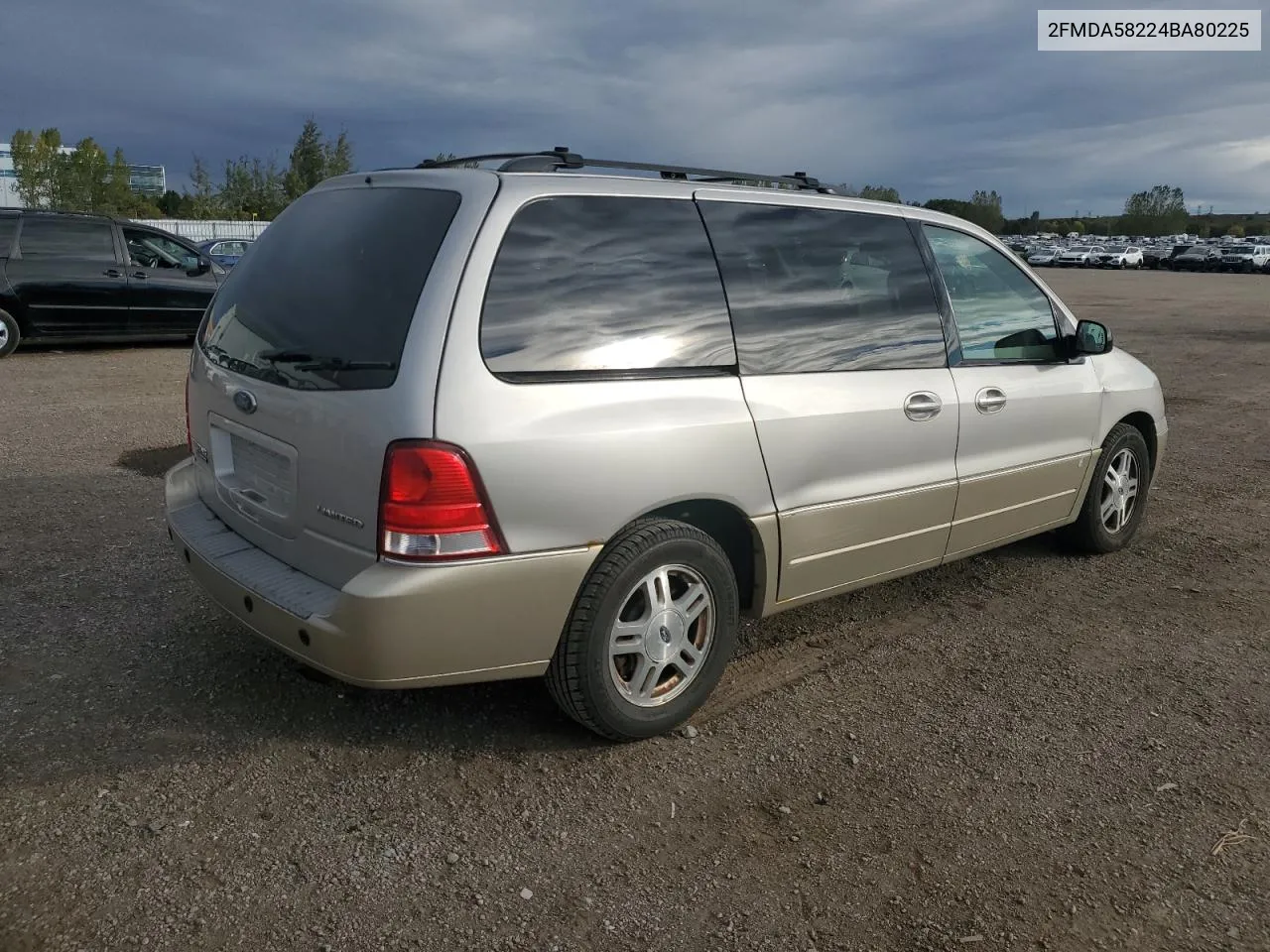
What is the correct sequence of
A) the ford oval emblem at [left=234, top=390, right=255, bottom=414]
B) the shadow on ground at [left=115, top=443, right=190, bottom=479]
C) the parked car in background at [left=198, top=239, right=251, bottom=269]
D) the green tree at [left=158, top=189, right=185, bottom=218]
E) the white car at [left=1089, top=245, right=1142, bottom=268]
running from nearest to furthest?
the ford oval emblem at [left=234, top=390, right=255, bottom=414], the shadow on ground at [left=115, top=443, right=190, bottom=479], the parked car in background at [left=198, top=239, right=251, bottom=269], the white car at [left=1089, top=245, right=1142, bottom=268], the green tree at [left=158, top=189, right=185, bottom=218]

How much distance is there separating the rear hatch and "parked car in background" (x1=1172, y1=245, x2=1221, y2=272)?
6697cm

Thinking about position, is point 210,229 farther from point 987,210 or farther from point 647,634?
point 987,210

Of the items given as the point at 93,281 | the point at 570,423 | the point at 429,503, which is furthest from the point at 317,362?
the point at 93,281

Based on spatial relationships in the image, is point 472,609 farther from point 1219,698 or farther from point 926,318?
point 1219,698

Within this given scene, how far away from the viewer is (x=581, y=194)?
3.30m

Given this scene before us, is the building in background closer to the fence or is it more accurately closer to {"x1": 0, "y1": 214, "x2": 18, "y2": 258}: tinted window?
the fence

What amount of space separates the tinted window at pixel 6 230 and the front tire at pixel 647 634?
11558mm

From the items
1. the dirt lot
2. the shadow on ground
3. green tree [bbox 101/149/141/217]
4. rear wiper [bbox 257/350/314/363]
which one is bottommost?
the dirt lot

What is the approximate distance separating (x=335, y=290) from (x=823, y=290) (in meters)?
1.80

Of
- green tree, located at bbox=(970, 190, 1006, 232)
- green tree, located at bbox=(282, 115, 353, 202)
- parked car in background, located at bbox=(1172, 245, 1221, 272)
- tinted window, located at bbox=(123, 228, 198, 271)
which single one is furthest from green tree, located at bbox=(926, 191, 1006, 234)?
tinted window, located at bbox=(123, 228, 198, 271)

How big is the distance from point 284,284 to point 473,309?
34.6 inches

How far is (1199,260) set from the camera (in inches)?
2389

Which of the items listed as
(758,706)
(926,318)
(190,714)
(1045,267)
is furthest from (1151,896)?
(1045,267)

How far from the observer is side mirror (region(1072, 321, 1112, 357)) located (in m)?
4.89
